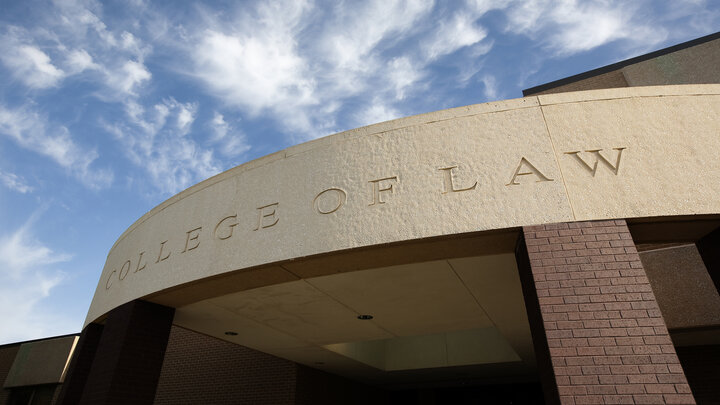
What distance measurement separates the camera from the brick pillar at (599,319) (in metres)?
3.69

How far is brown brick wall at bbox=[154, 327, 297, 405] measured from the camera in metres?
11.9

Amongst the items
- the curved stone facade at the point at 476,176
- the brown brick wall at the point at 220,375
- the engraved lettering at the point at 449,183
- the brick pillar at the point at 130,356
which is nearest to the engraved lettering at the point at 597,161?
the curved stone facade at the point at 476,176

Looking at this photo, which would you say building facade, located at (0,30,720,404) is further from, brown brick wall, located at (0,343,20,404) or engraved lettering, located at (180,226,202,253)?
brown brick wall, located at (0,343,20,404)

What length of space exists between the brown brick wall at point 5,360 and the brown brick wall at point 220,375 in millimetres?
6707

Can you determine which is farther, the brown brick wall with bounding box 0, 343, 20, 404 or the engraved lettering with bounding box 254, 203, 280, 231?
the brown brick wall with bounding box 0, 343, 20, 404

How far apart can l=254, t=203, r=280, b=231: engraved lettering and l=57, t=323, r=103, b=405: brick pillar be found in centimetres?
437

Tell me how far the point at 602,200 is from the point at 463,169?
4.69ft

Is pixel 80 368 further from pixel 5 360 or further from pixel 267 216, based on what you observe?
pixel 5 360

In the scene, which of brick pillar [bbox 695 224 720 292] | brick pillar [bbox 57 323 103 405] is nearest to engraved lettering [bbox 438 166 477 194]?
brick pillar [bbox 695 224 720 292]

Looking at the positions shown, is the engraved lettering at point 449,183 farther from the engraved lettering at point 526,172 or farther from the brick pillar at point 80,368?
the brick pillar at point 80,368

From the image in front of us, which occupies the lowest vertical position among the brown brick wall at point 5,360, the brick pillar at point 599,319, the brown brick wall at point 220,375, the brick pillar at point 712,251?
the brick pillar at point 599,319

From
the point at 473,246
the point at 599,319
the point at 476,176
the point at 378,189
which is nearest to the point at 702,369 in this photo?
the point at 599,319

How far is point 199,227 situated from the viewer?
255 inches

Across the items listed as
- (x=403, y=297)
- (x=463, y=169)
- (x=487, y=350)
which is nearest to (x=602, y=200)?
(x=463, y=169)
